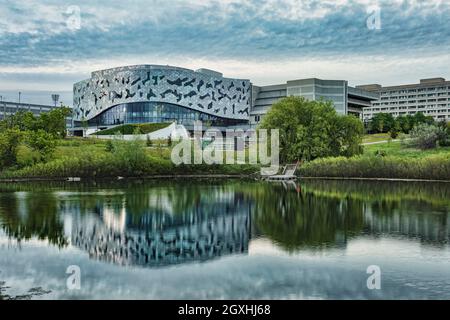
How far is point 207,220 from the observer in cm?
2277

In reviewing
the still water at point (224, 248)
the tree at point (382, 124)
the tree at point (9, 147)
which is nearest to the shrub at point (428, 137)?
the still water at point (224, 248)

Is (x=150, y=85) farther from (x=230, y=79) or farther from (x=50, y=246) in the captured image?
(x=50, y=246)

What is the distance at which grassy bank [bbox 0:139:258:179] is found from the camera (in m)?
48.2

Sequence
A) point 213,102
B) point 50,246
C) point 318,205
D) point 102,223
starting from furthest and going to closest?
point 213,102 → point 318,205 → point 102,223 → point 50,246

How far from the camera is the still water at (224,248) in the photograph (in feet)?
40.1

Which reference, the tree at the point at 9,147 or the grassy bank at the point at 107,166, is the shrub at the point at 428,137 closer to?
the grassy bank at the point at 107,166

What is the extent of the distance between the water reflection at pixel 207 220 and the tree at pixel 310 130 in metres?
19.3

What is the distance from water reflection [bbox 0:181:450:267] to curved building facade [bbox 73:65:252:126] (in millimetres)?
75130

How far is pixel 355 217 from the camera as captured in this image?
23.1 m

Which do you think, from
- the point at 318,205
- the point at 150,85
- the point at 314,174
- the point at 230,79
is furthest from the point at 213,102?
the point at 318,205

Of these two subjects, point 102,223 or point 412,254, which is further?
point 102,223
